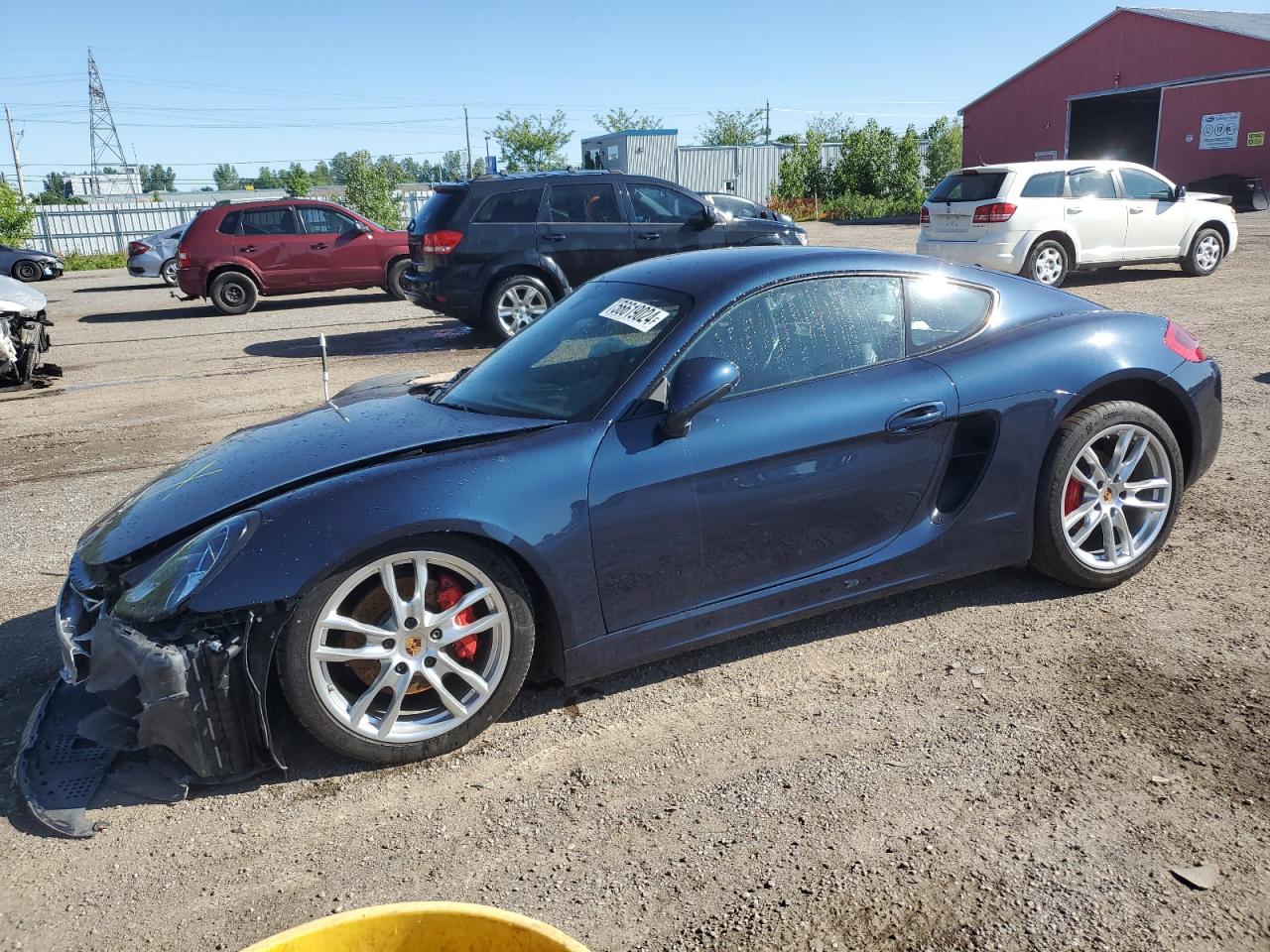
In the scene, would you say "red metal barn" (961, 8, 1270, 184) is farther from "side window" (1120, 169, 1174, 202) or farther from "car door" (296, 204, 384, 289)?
"car door" (296, 204, 384, 289)

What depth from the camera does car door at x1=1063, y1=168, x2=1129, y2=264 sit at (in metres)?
13.9

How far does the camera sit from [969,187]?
14172mm

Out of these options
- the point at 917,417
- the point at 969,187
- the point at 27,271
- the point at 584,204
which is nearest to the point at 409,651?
the point at 917,417

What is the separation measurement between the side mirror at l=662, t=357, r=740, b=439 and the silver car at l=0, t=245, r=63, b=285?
2855 cm

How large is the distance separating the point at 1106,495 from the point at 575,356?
2229 millimetres

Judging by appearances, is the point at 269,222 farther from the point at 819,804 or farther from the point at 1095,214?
the point at 819,804

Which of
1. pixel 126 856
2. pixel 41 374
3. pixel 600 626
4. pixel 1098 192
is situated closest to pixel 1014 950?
pixel 600 626

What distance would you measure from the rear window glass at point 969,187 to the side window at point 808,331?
10.9 meters

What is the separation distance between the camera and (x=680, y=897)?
8.34 feet

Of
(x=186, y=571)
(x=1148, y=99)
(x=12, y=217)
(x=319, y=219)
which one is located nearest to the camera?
(x=186, y=571)

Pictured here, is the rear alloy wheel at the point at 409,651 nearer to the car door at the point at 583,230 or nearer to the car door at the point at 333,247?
the car door at the point at 583,230

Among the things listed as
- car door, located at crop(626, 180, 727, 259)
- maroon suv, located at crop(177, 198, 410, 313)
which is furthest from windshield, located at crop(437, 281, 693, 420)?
maroon suv, located at crop(177, 198, 410, 313)

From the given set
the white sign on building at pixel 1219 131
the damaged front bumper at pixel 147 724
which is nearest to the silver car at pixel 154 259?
the damaged front bumper at pixel 147 724

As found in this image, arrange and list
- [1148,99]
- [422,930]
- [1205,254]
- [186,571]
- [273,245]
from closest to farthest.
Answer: [422,930]
[186,571]
[1205,254]
[273,245]
[1148,99]
